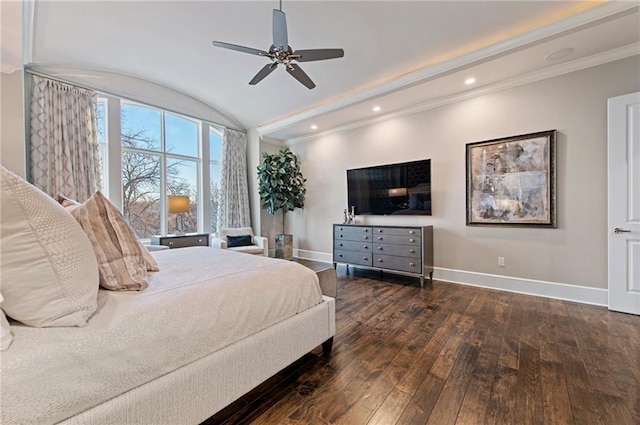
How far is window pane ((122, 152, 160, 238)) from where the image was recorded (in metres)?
4.43

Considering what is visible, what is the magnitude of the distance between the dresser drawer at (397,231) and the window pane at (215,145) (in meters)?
3.69

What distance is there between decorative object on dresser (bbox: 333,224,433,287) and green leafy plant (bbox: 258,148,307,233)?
135 centimetres

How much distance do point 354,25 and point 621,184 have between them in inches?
130

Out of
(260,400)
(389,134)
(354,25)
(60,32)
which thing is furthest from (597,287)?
(60,32)

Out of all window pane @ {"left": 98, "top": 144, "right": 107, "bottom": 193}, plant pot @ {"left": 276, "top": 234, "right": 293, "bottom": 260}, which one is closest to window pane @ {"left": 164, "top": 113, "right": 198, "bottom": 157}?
window pane @ {"left": 98, "top": 144, "right": 107, "bottom": 193}

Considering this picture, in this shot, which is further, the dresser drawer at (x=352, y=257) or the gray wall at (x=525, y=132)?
the dresser drawer at (x=352, y=257)

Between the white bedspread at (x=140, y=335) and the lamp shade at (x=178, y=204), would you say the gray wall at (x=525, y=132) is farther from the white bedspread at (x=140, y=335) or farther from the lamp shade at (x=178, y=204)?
the lamp shade at (x=178, y=204)

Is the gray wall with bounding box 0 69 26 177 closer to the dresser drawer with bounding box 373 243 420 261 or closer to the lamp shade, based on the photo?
the lamp shade

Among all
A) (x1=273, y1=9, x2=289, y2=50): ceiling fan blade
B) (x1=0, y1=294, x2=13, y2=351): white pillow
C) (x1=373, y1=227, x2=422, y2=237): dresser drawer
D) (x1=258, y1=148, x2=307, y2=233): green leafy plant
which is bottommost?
(x1=0, y1=294, x2=13, y2=351): white pillow

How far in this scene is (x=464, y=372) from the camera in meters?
1.84

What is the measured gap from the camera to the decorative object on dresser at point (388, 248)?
388cm

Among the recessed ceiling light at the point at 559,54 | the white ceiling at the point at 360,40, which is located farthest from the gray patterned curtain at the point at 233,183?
the recessed ceiling light at the point at 559,54

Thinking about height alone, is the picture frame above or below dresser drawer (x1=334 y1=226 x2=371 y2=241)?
above

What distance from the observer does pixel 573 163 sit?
10.4 ft
